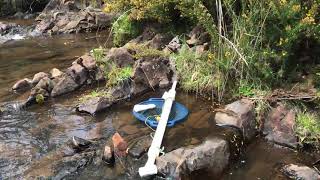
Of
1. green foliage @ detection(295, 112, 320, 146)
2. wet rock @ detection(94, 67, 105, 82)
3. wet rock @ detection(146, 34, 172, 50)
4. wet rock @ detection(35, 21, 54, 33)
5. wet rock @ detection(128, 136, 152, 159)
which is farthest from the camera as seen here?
wet rock @ detection(35, 21, 54, 33)

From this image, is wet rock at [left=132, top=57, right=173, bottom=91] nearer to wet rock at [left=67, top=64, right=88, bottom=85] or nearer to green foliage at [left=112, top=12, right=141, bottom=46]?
wet rock at [left=67, top=64, right=88, bottom=85]

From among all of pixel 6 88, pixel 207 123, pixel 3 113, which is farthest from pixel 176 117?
pixel 6 88

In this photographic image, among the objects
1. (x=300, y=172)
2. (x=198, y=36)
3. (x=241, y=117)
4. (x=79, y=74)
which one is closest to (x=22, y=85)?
(x=79, y=74)

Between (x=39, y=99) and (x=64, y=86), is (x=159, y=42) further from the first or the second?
(x=39, y=99)

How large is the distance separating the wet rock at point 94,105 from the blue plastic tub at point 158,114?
0.57m

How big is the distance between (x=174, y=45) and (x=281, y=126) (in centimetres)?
265

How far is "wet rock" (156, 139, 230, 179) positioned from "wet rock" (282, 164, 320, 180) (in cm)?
66

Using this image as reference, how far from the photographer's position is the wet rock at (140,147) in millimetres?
4816

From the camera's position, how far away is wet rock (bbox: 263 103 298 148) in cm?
512

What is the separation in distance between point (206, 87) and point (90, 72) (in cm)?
227

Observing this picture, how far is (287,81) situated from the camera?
18.9ft

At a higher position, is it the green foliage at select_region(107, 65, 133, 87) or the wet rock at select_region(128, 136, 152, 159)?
the green foliage at select_region(107, 65, 133, 87)

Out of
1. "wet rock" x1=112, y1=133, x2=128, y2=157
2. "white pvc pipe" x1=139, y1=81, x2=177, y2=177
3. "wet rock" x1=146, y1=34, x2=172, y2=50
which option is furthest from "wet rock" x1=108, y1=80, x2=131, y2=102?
"wet rock" x1=112, y1=133, x2=128, y2=157

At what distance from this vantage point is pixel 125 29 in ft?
29.0
